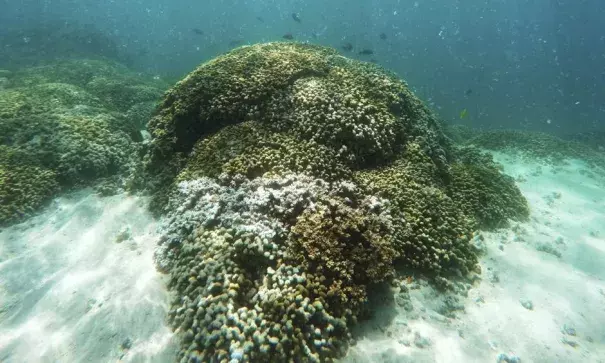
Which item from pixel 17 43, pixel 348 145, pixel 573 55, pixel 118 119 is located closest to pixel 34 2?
pixel 17 43

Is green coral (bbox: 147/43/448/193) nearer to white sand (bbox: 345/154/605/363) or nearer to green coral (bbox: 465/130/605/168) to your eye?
white sand (bbox: 345/154/605/363)

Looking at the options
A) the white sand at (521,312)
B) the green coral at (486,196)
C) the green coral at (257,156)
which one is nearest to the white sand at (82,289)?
the green coral at (257,156)

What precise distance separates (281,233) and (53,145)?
8456 mm

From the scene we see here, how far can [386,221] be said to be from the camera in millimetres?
6695

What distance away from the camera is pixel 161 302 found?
5973mm

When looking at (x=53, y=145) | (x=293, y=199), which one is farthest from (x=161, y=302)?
(x=53, y=145)

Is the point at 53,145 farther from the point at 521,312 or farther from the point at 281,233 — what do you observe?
the point at 521,312

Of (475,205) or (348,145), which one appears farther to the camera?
(475,205)

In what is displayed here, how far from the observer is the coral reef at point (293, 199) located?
16.8ft

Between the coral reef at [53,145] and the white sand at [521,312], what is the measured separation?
8.99m

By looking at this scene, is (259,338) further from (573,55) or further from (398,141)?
(573,55)

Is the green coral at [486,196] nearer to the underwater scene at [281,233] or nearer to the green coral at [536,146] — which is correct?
the underwater scene at [281,233]

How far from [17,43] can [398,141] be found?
4528cm

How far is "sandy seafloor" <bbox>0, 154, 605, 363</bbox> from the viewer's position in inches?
213
